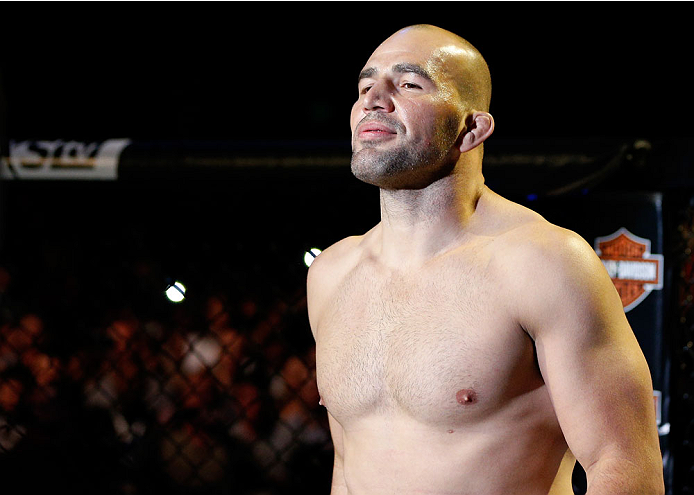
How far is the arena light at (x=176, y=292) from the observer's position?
5.67ft

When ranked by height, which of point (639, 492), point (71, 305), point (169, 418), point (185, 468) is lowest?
point (185, 468)

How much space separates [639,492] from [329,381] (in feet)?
1.66

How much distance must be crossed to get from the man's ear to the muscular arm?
27cm

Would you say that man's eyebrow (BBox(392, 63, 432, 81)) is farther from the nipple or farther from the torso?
the nipple

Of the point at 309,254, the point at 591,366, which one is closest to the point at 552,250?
the point at 591,366

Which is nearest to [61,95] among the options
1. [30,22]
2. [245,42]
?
[30,22]

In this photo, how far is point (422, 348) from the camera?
1.19 metres

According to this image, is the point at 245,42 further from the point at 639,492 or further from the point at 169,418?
the point at 639,492

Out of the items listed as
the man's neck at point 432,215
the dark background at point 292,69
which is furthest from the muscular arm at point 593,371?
the dark background at point 292,69

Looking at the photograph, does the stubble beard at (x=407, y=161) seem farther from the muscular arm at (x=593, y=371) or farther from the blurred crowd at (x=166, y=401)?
the blurred crowd at (x=166, y=401)

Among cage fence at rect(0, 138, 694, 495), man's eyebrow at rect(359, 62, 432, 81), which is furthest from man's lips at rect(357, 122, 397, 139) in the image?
cage fence at rect(0, 138, 694, 495)

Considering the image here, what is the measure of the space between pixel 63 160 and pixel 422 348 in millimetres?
808

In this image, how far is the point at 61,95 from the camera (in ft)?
15.4

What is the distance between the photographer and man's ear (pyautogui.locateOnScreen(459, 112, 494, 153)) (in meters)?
1.31
